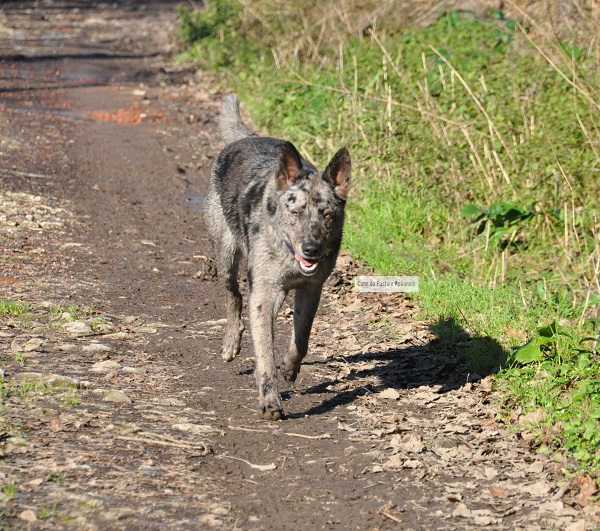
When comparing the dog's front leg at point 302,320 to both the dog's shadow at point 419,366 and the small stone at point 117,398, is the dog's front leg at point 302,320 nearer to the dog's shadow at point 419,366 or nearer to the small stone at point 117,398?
the dog's shadow at point 419,366

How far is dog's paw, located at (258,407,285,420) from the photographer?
6.15 metres

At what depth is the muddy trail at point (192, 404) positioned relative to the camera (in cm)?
495

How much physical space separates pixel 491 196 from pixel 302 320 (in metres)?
4.45

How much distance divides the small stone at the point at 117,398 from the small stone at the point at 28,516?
5.49 feet

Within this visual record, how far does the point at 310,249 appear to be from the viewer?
6188 mm

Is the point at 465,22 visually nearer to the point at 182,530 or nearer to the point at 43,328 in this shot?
the point at 43,328

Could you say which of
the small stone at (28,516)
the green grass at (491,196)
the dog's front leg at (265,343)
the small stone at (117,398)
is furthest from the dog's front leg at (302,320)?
the small stone at (28,516)

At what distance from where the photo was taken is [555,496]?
5.20 meters

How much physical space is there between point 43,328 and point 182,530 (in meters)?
3.16

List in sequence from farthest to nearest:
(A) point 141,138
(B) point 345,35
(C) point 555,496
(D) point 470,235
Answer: (B) point 345,35 → (A) point 141,138 → (D) point 470,235 → (C) point 555,496

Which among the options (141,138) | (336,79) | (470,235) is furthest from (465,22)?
(470,235)

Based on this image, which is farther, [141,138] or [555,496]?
[141,138]

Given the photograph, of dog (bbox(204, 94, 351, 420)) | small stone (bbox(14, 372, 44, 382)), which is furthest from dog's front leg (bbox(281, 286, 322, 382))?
→ small stone (bbox(14, 372, 44, 382))

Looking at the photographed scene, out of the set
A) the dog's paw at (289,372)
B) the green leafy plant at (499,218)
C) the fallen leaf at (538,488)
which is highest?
the fallen leaf at (538,488)
